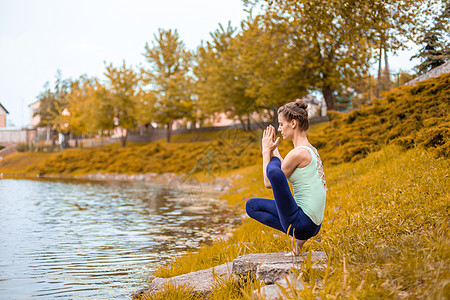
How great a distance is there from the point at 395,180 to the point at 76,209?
11.0 m

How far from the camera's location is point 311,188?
4.11 meters

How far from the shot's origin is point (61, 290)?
528 cm

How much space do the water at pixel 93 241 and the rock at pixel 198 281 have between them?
1.21ft

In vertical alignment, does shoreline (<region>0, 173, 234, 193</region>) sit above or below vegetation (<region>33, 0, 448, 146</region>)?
below

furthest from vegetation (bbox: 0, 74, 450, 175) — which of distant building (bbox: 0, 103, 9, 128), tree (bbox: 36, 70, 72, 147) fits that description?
distant building (bbox: 0, 103, 9, 128)

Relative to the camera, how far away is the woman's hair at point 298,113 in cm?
427

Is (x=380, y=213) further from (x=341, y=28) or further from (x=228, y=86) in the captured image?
(x=228, y=86)

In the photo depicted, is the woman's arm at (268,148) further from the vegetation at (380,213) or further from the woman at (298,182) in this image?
the vegetation at (380,213)

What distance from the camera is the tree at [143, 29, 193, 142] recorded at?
44438 millimetres

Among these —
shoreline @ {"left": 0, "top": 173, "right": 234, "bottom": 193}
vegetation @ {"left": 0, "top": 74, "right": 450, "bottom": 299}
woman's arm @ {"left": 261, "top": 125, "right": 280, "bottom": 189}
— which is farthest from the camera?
shoreline @ {"left": 0, "top": 173, "right": 234, "bottom": 193}

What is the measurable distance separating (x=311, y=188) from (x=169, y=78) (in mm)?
43287

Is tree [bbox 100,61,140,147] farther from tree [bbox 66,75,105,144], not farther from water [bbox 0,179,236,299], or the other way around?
water [bbox 0,179,236,299]

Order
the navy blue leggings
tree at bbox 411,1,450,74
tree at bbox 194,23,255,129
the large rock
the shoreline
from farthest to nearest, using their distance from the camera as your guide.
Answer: tree at bbox 194,23,255,129 < the shoreline < tree at bbox 411,1,450,74 < the navy blue leggings < the large rock

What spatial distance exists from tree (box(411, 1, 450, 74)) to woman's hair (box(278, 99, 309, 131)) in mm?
9247
